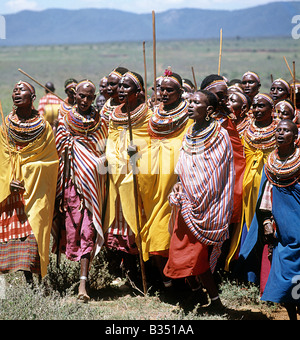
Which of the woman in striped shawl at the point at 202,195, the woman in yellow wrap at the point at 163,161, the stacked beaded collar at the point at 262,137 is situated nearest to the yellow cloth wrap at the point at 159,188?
the woman in yellow wrap at the point at 163,161

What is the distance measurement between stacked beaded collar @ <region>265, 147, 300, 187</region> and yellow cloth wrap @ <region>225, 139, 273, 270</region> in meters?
0.89

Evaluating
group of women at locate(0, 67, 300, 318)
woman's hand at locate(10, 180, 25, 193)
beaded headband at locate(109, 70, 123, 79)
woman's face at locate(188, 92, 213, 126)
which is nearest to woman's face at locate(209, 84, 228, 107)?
group of women at locate(0, 67, 300, 318)

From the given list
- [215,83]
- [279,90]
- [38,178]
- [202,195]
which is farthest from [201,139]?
[279,90]

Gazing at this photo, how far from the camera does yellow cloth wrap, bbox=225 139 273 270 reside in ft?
22.0

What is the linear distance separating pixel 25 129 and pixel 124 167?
4.15ft

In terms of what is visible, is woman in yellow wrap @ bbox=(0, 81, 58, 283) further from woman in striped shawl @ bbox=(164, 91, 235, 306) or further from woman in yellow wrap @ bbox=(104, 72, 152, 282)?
woman in striped shawl @ bbox=(164, 91, 235, 306)

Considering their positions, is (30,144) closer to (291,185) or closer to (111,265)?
(111,265)

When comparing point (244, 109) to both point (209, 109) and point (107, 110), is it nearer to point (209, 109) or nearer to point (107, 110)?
point (209, 109)

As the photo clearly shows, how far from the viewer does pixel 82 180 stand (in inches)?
276

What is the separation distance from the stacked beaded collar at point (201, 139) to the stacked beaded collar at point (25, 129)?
1.81 metres

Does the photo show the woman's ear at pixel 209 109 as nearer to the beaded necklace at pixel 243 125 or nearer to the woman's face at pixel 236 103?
the beaded necklace at pixel 243 125

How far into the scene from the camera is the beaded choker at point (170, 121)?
6.82 m
